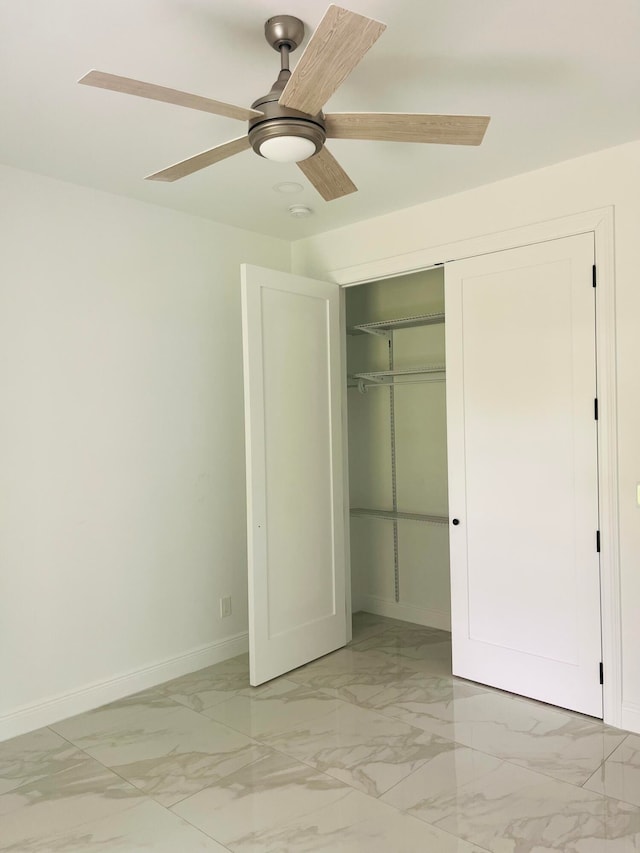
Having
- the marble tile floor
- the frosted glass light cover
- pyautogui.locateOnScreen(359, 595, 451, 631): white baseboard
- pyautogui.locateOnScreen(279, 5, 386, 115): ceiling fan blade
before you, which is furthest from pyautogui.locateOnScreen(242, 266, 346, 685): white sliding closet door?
pyautogui.locateOnScreen(279, 5, 386, 115): ceiling fan blade

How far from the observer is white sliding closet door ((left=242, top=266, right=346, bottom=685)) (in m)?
3.36

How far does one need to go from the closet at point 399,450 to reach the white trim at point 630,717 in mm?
1459

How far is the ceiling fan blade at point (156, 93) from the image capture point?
5.16 feet

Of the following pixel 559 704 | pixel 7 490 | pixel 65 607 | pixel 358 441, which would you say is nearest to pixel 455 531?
pixel 559 704

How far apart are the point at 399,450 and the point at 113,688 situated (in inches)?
93.5

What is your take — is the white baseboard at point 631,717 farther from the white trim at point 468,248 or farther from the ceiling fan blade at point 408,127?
the ceiling fan blade at point 408,127

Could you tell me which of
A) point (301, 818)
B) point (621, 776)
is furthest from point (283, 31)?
point (621, 776)

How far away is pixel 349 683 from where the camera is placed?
3418 millimetres

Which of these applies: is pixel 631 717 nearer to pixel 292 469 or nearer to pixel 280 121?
pixel 292 469

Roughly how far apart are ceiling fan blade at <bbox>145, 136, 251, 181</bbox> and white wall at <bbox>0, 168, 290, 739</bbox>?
114 centimetres

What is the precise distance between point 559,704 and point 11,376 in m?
2.99

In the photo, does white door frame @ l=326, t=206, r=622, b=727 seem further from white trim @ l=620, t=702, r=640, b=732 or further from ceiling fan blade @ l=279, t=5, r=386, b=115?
ceiling fan blade @ l=279, t=5, r=386, b=115

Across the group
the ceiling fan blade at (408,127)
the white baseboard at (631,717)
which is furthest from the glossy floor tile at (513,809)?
the ceiling fan blade at (408,127)

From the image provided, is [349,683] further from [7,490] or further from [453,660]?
[7,490]
